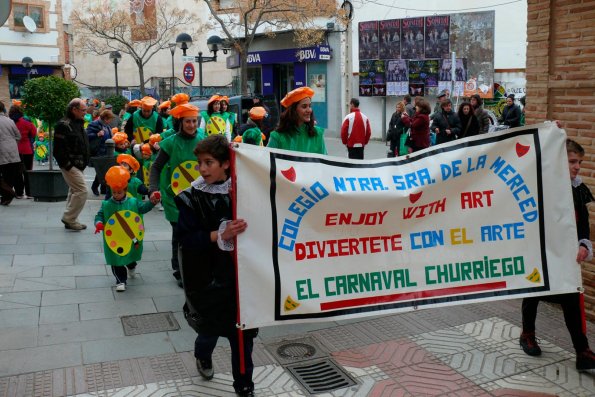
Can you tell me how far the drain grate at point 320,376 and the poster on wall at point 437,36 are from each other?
20.6m

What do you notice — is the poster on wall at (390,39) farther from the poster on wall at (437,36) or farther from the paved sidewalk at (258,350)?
the paved sidewalk at (258,350)

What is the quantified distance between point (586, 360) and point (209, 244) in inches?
109

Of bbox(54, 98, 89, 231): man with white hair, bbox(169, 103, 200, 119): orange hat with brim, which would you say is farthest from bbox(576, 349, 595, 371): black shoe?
bbox(54, 98, 89, 231): man with white hair

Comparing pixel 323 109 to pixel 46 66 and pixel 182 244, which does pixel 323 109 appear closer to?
pixel 46 66

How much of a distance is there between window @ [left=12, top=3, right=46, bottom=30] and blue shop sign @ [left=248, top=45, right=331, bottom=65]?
43.7 feet

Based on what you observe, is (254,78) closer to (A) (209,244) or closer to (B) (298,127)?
(B) (298,127)

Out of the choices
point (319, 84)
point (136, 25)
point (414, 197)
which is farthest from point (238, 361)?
point (136, 25)

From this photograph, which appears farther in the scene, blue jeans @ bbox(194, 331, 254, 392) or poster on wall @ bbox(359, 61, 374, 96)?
poster on wall @ bbox(359, 61, 374, 96)

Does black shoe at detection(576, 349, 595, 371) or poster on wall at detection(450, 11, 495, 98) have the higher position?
poster on wall at detection(450, 11, 495, 98)

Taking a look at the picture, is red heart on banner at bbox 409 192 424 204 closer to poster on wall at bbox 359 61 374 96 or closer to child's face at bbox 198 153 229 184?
child's face at bbox 198 153 229 184

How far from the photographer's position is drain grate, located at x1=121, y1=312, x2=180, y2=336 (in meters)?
5.47

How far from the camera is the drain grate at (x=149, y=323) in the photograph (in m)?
5.47

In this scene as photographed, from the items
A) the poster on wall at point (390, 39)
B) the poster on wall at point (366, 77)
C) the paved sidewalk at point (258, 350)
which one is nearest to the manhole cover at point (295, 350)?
the paved sidewalk at point (258, 350)

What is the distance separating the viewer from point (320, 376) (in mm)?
4645
